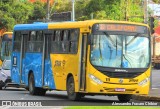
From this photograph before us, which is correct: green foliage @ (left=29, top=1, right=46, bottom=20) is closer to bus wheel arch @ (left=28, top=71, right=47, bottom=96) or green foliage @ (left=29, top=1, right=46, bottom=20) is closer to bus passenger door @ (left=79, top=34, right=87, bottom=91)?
bus wheel arch @ (left=28, top=71, right=47, bottom=96)

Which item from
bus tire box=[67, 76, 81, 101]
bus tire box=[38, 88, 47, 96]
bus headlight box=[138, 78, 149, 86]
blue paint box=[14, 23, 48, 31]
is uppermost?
blue paint box=[14, 23, 48, 31]

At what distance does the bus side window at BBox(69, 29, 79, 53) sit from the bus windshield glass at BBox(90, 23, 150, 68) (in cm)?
105

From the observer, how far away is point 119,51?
74.0 feet

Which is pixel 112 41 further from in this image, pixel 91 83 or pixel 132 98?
pixel 132 98

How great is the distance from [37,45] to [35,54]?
0.46 m

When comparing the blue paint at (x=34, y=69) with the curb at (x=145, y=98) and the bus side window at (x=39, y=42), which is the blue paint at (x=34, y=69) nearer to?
the bus side window at (x=39, y=42)

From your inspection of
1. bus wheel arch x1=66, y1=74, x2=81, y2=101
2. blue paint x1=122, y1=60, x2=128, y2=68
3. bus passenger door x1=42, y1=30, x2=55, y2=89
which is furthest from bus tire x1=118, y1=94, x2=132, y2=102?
bus passenger door x1=42, y1=30, x2=55, y2=89

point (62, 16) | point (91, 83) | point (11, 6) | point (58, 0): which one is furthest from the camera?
point (58, 0)

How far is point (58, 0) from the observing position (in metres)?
78.4

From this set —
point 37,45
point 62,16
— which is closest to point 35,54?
point 37,45

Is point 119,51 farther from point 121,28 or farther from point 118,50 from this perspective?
point 121,28

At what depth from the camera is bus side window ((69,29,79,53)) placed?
76.5 ft

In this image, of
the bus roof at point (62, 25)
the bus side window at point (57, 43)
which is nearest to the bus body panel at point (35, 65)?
the bus roof at point (62, 25)

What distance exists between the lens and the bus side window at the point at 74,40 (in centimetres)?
2333
